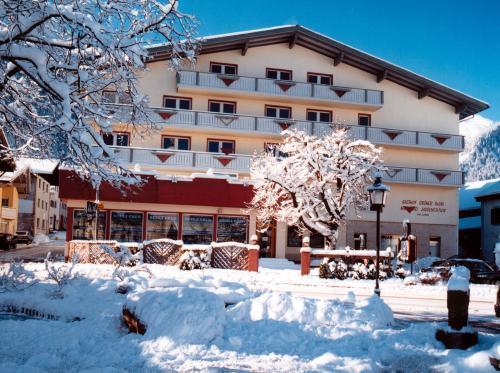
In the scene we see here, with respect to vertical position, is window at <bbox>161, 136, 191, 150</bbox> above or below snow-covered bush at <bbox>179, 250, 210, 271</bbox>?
above

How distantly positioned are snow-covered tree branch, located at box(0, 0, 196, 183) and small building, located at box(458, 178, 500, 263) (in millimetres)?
32215

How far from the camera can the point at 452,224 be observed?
3712 cm

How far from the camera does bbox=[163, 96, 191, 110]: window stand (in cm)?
3447

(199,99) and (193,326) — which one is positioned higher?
(199,99)

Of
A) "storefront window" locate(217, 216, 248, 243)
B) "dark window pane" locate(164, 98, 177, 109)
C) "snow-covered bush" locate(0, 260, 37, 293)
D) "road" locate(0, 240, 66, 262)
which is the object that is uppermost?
"dark window pane" locate(164, 98, 177, 109)

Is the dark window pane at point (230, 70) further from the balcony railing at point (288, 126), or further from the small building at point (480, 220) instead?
the small building at point (480, 220)

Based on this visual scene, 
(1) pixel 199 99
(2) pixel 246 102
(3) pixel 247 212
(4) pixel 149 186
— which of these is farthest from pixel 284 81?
(4) pixel 149 186

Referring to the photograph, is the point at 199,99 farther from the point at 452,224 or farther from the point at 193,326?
the point at 193,326

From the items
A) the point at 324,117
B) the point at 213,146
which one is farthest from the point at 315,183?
the point at 324,117

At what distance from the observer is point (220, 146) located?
113 feet

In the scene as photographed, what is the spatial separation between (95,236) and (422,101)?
2425 centimetres

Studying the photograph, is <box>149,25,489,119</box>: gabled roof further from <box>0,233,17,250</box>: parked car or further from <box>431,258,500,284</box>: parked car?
<box>0,233,17,250</box>: parked car

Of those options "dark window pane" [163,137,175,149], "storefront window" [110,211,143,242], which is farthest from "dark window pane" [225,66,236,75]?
"storefront window" [110,211,143,242]

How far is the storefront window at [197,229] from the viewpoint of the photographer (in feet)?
95.6
